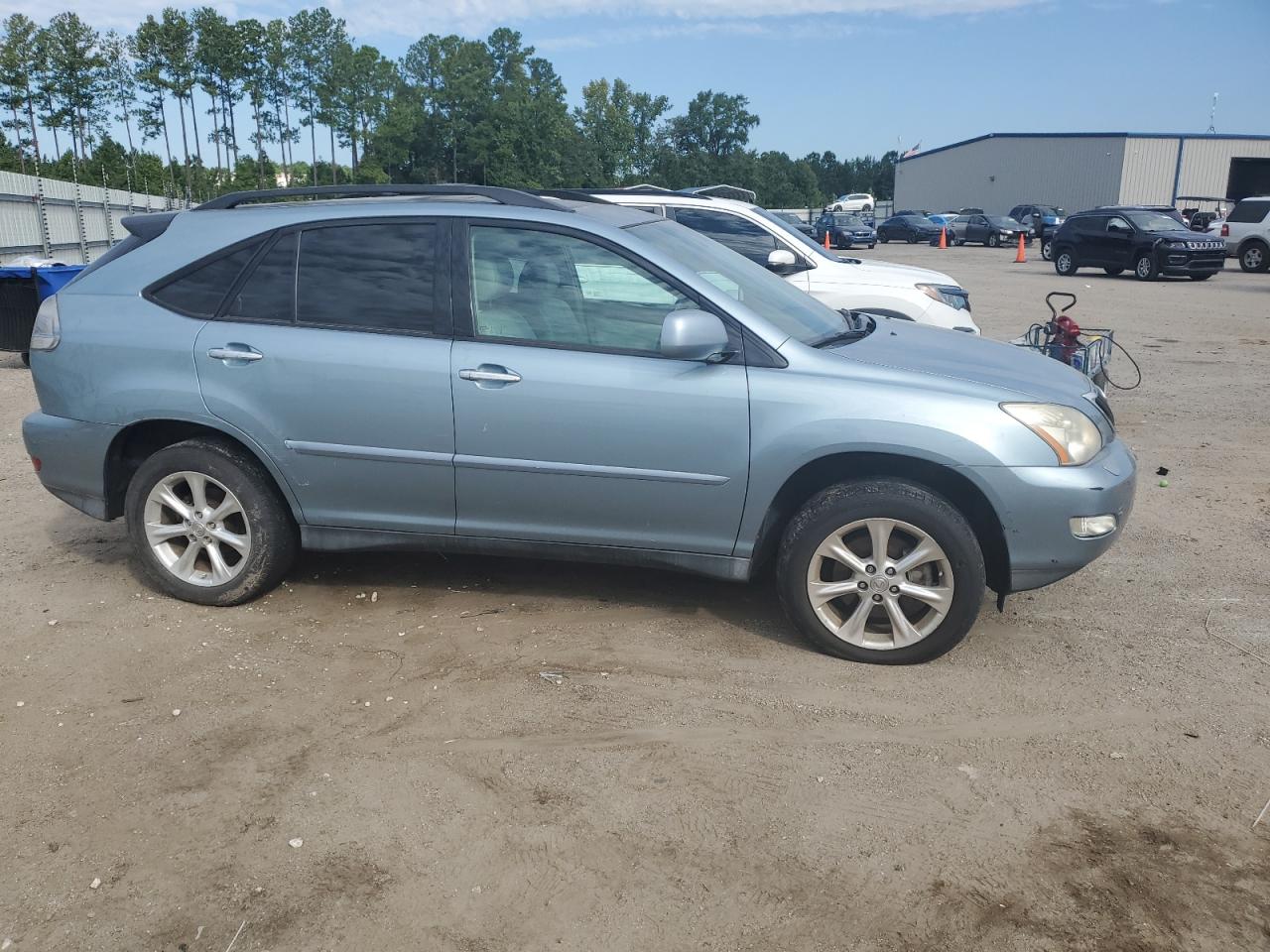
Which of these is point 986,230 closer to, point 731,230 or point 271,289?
point 731,230

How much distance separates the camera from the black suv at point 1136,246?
2370 cm

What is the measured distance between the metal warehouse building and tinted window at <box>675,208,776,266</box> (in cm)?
5553

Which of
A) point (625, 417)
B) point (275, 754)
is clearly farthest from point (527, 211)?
point (275, 754)

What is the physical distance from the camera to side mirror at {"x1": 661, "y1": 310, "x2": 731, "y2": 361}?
4016 mm

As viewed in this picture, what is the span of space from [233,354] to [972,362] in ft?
10.1

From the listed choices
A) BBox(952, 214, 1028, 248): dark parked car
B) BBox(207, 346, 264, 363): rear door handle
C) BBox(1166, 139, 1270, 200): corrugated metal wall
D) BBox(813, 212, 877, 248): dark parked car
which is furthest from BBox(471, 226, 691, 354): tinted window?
BBox(1166, 139, 1270, 200): corrugated metal wall

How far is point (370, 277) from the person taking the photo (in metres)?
4.58

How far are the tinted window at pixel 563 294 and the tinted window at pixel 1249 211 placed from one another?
1080 inches

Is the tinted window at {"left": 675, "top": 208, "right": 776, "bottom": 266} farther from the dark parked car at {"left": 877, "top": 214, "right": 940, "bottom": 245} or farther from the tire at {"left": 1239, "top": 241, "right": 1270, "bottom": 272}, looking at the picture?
the dark parked car at {"left": 877, "top": 214, "right": 940, "bottom": 245}

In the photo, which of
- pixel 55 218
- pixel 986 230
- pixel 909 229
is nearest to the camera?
pixel 55 218

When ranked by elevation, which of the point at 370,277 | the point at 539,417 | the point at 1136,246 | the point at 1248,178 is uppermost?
the point at 1248,178

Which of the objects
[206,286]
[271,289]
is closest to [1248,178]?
[271,289]

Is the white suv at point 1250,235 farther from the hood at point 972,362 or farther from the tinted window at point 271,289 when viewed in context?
the tinted window at point 271,289

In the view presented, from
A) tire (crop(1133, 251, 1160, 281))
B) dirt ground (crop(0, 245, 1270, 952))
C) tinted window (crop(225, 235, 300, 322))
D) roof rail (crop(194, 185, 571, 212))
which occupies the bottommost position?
dirt ground (crop(0, 245, 1270, 952))
